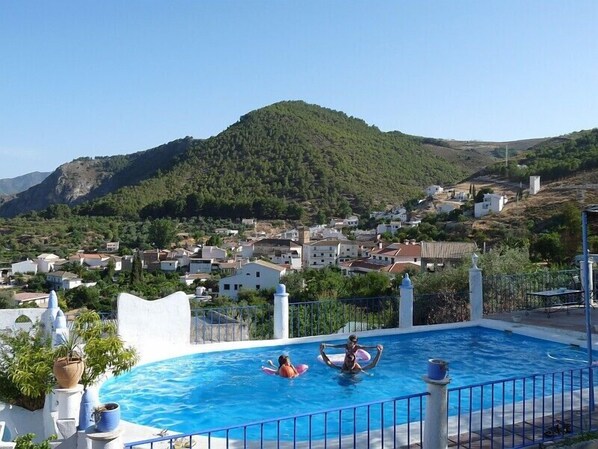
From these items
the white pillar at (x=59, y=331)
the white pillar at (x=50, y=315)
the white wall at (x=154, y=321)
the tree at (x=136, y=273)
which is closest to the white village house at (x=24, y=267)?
the tree at (x=136, y=273)

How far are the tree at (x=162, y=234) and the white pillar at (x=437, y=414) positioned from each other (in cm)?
8849

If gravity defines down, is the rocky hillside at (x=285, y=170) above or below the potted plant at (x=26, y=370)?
above

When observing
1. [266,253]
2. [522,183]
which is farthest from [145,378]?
[522,183]

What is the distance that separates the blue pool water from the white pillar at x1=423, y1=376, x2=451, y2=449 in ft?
12.6

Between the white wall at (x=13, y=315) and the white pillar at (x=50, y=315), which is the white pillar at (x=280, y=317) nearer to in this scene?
the white pillar at (x=50, y=315)

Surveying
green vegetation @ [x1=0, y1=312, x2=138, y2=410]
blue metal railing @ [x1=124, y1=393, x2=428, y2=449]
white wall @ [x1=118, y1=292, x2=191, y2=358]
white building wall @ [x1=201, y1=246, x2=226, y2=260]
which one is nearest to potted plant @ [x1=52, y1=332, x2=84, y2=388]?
green vegetation @ [x1=0, y1=312, x2=138, y2=410]

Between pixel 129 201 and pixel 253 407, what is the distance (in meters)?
108

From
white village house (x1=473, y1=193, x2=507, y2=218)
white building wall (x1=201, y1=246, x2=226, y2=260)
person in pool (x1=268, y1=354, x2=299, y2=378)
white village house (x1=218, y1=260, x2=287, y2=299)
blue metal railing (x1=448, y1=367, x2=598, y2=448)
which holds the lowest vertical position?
white village house (x1=218, y1=260, x2=287, y2=299)

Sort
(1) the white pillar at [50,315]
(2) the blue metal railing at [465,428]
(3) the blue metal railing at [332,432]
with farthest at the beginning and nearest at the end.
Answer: (1) the white pillar at [50,315] → (2) the blue metal railing at [465,428] → (3) the blue metal railing at [332,432]

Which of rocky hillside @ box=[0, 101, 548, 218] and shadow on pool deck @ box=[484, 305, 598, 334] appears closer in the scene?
shadow on pool deck @ box=[484, 305, 598, 334]

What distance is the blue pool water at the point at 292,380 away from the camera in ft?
27.7

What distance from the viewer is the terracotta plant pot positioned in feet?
21.0

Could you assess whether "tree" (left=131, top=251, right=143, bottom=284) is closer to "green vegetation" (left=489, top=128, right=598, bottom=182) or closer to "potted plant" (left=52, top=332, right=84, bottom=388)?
"green vegetation" (left=489, top=128, right=598, bottom=182)

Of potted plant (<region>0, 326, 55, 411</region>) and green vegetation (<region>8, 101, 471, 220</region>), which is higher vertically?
green vegetation (<region>8, 101, 471, 220</region>)
